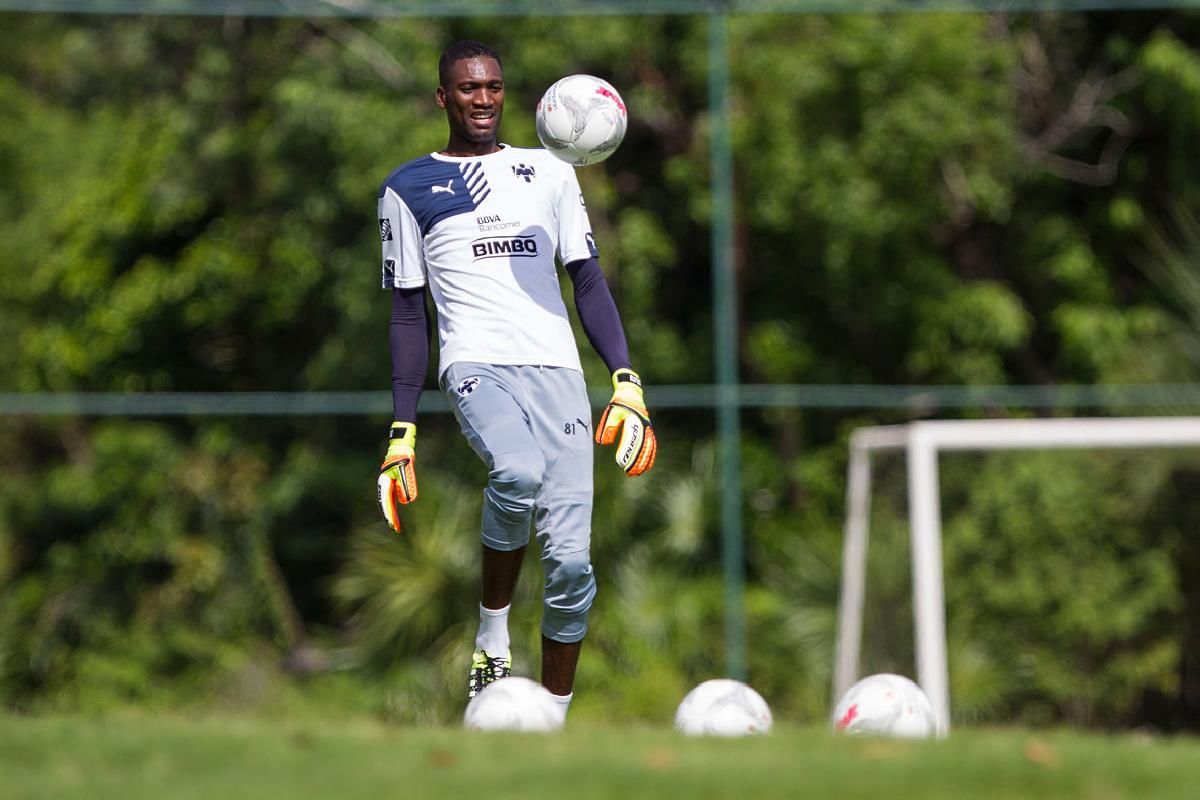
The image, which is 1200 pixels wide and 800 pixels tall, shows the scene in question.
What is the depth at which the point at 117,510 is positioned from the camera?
15078mm

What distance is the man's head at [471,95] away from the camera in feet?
22.2

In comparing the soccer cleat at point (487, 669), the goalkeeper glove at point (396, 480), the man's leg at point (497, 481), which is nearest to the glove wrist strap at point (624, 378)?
the man's leg at point (497, 481)

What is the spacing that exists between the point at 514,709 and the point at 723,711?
88 centimetres

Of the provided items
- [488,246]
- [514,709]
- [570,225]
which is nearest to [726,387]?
[570,225]

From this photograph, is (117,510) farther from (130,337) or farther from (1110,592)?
(1110,592)

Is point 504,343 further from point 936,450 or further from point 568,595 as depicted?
point 936,450

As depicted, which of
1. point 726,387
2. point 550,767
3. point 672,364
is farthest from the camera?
point 672,364

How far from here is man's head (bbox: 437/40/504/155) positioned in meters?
6.76

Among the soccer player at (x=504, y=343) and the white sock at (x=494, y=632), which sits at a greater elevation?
the soccer player at (x=504, y=343)

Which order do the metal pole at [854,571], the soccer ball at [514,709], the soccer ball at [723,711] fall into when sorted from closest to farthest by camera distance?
1. the soccer ball at [514,709]
2. the soccer ball at [723,711]
3. the metal pole at [854,571]

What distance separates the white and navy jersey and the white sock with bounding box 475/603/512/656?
0.92 m

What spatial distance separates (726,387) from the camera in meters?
12.4

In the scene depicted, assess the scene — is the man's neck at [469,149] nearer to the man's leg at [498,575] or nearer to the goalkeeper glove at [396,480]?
the goalkeeper glove at [396,480]

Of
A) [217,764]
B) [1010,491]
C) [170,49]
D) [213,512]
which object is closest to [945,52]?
[1010,491]
